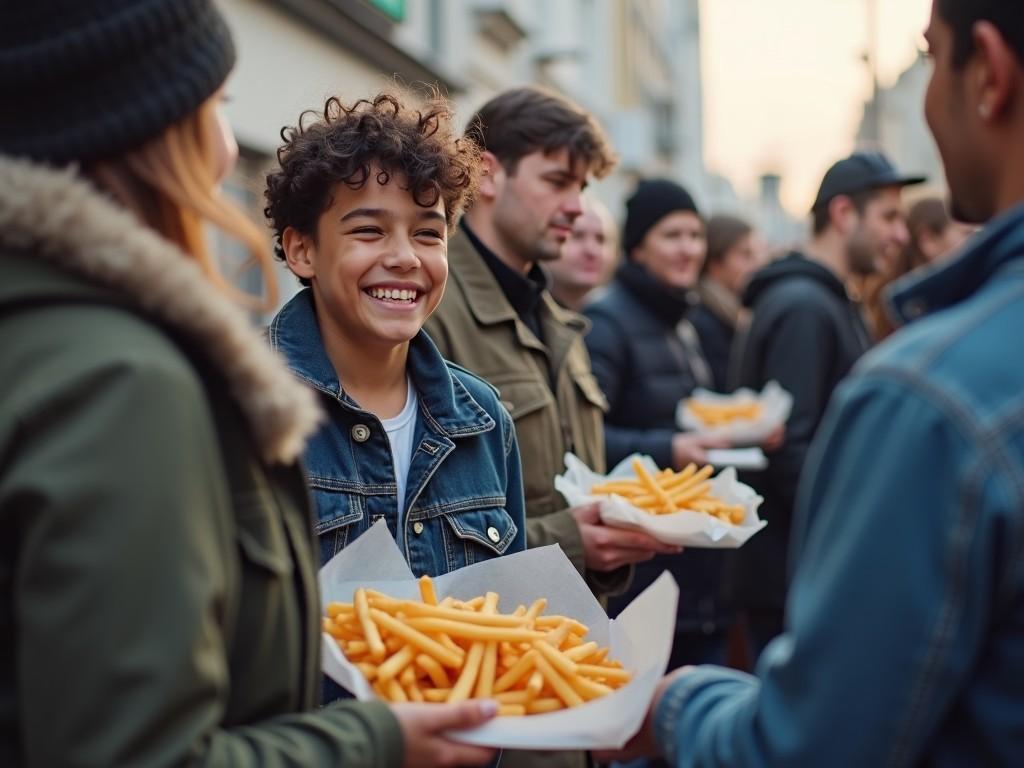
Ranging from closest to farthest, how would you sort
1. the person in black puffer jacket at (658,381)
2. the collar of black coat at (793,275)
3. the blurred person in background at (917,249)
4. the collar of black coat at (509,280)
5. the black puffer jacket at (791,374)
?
the collar of black coat at (509,280)
the person in black puffer jacket at (658,381)
the black puffer jacket at (791,374)
the collar of black coat at (793,275)
the blurred person in background at (917,249)

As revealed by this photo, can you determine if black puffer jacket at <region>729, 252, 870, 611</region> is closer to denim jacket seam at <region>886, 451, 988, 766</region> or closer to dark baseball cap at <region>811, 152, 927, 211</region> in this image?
dark baseball cap at <region>811, 152, 927, 211</region>

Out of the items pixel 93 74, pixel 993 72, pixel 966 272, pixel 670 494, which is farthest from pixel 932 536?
pixel 670 494

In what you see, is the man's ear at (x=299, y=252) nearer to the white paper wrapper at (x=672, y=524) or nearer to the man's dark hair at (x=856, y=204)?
the white paper wrapper at (x=672, y=524)

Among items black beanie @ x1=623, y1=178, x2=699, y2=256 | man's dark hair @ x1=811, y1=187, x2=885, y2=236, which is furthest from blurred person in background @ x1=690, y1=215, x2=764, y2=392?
black beanie @ x1=623, y1=178, x2=699, y2=256

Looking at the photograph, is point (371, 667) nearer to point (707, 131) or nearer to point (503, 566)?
point (503, 566)

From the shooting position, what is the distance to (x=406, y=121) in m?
2.76

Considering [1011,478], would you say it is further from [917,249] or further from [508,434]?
[917,249]

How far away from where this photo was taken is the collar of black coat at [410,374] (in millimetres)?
2637

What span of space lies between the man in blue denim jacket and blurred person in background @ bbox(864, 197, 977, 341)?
4912 mm

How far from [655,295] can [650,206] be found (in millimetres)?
771

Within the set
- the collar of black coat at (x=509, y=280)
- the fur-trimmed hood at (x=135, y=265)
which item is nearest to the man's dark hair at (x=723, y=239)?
the collar of black coat at (x=509, y=280)

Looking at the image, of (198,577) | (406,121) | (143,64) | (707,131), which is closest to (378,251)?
(406,121)

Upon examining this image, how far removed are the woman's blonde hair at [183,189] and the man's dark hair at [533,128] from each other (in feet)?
7.47

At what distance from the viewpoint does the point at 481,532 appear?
2.66 metres
